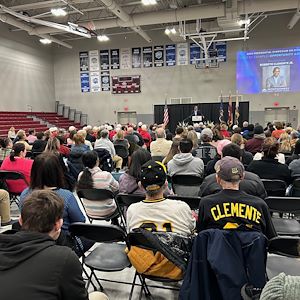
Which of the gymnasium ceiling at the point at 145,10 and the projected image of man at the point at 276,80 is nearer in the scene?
the gymnasium ceiling at the point at 145,10

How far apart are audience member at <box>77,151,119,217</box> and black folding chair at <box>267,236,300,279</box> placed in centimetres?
175

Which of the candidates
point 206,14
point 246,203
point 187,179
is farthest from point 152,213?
point 206,14

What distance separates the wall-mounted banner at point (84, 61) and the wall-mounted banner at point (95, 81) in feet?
1.80

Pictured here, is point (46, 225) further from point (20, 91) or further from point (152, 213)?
point (20, 91)

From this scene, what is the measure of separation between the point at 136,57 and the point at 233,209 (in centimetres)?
1617

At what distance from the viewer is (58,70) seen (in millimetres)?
18641

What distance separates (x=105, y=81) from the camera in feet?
57.6

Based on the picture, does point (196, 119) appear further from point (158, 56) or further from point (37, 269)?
point (37, 269)

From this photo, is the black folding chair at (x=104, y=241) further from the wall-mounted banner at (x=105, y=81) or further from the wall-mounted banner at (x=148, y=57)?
the wall-mounted banner at (x=105, y=81)

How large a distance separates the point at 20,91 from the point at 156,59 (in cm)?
800

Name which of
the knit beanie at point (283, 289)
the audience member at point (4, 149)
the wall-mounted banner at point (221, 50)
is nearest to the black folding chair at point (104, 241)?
the knit beanie at point (283, 289)

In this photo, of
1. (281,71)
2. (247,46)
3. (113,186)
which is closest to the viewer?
(113,186)

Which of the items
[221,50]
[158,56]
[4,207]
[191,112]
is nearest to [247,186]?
[4,207]

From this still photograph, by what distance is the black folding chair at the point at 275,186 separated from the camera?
3.32 m
